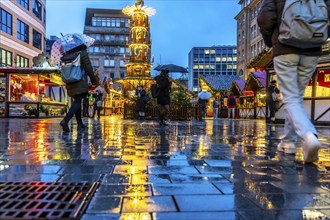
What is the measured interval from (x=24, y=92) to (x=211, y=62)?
123158 mm

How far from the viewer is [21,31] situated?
37500mm

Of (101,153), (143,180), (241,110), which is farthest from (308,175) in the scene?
(241,110)

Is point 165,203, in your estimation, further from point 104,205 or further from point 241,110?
point 241,110

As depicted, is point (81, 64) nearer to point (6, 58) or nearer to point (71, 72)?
point (71, 72)

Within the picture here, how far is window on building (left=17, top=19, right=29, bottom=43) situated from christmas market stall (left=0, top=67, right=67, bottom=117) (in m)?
15.1

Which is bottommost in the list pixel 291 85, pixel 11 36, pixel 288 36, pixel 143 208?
pixel 143 208

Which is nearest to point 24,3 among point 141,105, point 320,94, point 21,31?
point 21,31

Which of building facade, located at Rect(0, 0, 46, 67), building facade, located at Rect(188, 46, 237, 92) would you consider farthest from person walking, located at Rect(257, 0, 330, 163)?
building facade, located at Rect(188, 46, 237, 92)

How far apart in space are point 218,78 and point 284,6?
127 feet

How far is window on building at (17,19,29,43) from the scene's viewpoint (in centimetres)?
3669

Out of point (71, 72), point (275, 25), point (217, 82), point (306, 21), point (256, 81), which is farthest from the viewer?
point (217, 82)

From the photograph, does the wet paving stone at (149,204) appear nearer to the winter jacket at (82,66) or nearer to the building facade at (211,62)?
the winter jacket at (82,66)

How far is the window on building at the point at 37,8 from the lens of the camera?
41.4 meters

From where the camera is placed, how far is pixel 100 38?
85500 mm
